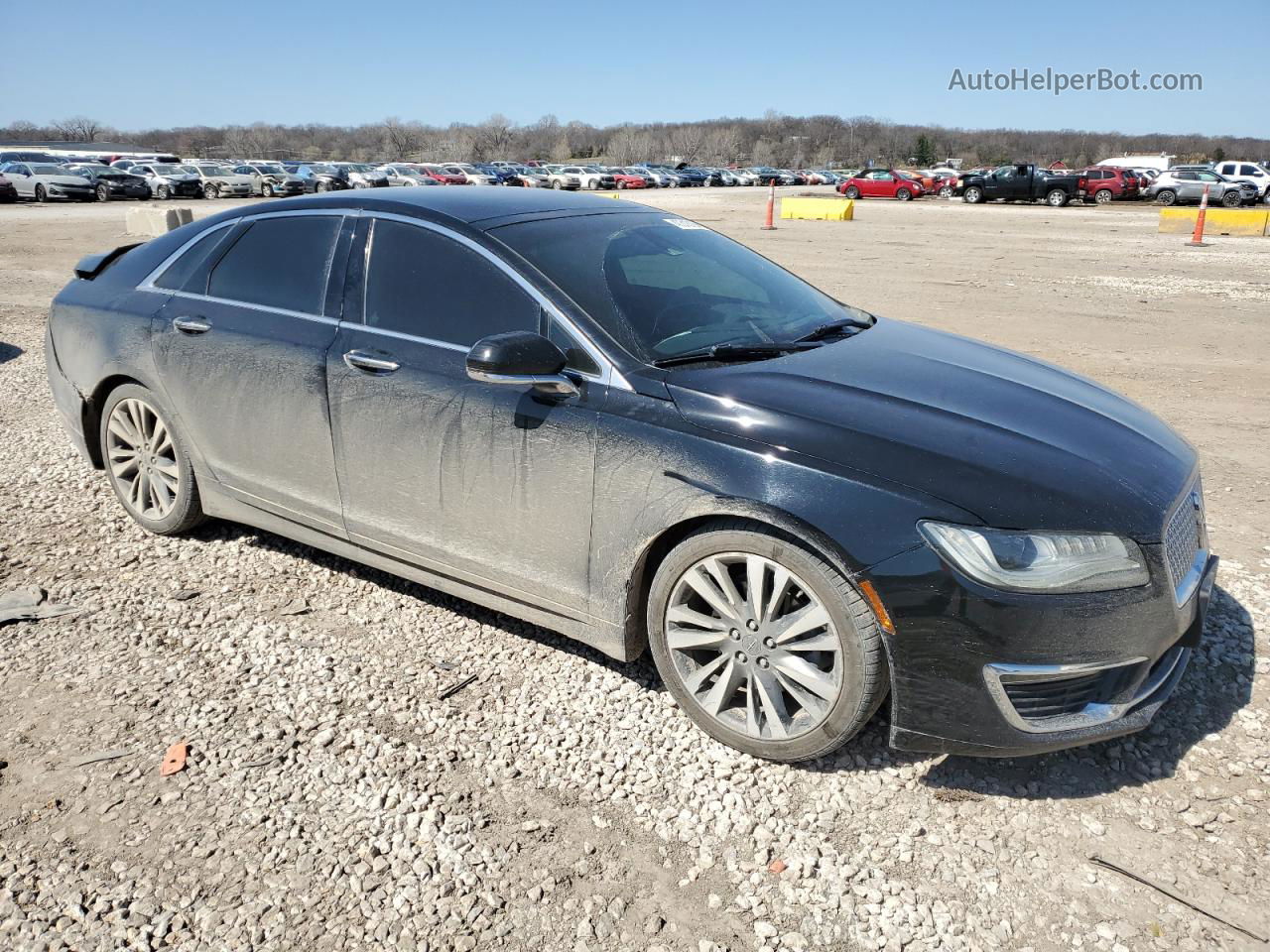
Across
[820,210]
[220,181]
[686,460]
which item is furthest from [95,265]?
[220,181]

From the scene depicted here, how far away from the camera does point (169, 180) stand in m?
41.0

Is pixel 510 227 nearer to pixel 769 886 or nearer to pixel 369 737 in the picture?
pixel 369 737

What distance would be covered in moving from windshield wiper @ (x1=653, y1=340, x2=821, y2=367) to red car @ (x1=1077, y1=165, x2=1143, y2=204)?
45012 millimetres

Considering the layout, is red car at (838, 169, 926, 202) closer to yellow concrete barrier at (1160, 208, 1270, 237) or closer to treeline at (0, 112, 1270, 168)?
yellow concrete barrier at (1160, 208, 1270, 237)

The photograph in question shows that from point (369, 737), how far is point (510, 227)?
1.89 m

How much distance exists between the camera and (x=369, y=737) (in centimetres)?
318

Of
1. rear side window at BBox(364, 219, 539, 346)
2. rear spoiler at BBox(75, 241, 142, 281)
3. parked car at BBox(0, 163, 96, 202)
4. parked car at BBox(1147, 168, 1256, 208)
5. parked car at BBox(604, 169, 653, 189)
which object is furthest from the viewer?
parked car at BBox(604, 169, 653, 189)

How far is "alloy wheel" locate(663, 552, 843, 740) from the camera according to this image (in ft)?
9.37

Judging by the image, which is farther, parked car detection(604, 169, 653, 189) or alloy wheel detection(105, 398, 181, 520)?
parked car detection(604, 169, 653, 189)

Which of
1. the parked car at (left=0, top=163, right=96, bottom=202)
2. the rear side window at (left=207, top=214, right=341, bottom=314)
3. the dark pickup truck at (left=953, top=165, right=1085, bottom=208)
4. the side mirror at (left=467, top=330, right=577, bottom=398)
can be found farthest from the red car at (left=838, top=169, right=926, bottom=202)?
the side mirror at (left=467, top=330, right=577, bottom=398)

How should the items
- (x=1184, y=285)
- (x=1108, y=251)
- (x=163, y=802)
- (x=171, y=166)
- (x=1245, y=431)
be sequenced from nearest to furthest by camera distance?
(x=163, y=802)
(x=1245, y=431)
(x=1184, y=285)
(x=1108, y=251)
(x=171, y=166)

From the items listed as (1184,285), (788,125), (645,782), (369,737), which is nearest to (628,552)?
(645,782)

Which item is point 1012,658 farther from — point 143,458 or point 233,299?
point 143,458

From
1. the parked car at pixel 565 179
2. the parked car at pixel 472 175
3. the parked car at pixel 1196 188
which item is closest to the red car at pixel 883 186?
the parked car at pixel 1196 188
